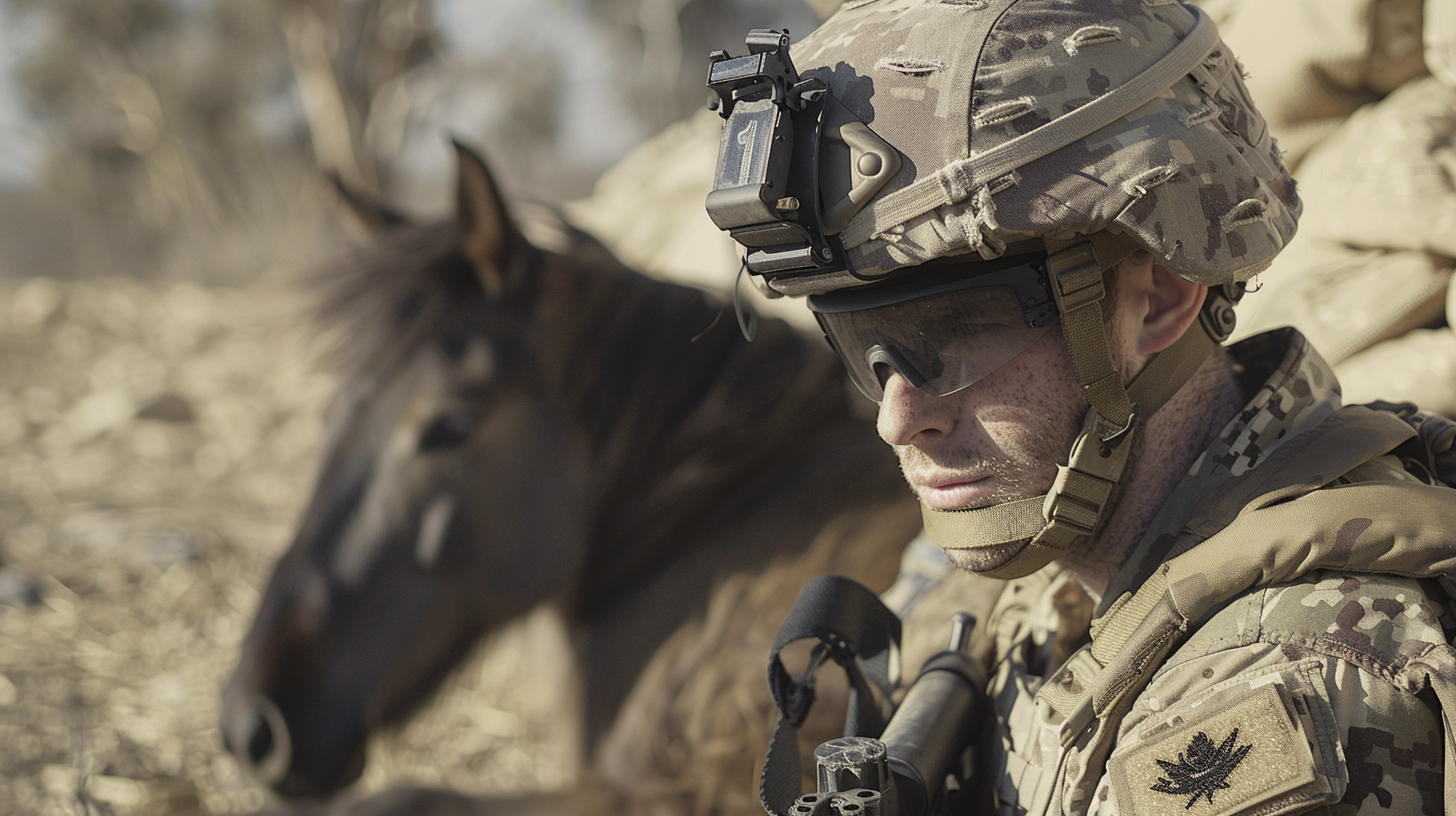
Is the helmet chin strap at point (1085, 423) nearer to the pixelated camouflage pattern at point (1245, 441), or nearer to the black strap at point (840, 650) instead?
the pixelated camouflage pattern at point (1245, 441)

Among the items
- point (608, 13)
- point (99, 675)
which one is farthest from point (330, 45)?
point (99, 675)

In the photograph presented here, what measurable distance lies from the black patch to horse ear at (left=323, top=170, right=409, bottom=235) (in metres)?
2.84

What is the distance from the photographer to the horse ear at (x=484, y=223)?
287cm

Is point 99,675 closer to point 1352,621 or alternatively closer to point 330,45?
point 1352,621

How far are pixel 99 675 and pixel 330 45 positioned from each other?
10369 millimetres

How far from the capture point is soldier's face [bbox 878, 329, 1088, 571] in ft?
4.81

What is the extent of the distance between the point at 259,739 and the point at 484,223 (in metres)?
1.51

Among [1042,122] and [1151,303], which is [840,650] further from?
[1042,122]

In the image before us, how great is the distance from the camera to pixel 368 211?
338 centimetres

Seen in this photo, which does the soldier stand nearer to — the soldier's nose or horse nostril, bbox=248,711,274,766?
the soldier's nose

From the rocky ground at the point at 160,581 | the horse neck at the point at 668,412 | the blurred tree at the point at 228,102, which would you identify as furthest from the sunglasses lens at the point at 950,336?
the blurred tree at the point at 228,102

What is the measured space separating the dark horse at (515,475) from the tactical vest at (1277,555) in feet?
4.42

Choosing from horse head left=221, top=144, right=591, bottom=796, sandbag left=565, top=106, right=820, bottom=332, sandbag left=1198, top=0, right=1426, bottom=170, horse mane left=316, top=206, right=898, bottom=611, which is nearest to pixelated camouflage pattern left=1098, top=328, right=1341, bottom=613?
sandbag left=1198, top=0, right=1426, bottom=170

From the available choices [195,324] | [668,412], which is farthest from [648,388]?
[195,324]
